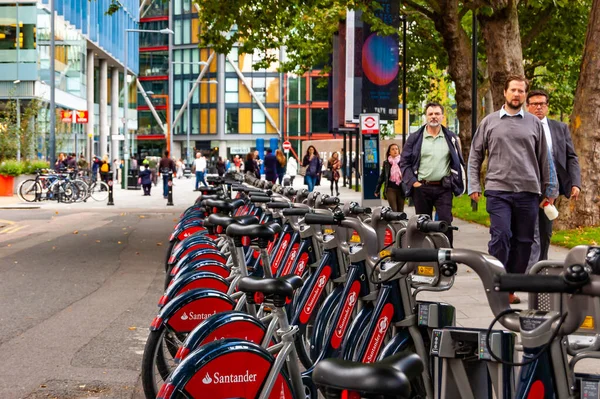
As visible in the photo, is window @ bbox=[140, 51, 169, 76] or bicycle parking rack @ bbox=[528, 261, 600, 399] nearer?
bicycle parking rack @ bbox=[528, 261, 600, 399]

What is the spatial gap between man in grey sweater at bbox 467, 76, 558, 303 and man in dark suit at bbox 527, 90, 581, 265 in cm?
43

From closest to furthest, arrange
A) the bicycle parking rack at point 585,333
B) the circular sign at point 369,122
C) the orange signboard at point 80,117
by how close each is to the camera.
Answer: the bicycle parking rack at point 585,333 → the circular sign at point 369,122 → the orange signboard at point 80,117

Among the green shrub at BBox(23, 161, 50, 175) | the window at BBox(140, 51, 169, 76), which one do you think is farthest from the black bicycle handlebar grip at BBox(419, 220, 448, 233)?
the window at BBox(140, 51, 169, 76)

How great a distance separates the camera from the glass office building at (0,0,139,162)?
4353 cm

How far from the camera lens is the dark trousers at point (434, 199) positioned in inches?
383

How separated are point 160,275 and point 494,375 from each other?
31.7 ft

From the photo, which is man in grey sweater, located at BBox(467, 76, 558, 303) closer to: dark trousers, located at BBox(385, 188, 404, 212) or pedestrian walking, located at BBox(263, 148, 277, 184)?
dark trousers, located at BBox(385, 188, 404, 212)

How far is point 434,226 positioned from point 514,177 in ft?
13.1

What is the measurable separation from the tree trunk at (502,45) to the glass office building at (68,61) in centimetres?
2297

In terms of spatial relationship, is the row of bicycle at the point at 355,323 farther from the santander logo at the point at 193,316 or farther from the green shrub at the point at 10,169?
the green shrub at the point at 10,169

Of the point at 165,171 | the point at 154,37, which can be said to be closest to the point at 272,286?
the point at 165,171

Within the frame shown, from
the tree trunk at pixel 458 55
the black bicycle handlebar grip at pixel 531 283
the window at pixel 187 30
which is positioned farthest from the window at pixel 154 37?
the black bicycle handlebar grip at pixel 531 283

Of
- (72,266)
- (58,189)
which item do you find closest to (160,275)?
(72,266)

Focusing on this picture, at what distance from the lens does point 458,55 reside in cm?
2877
